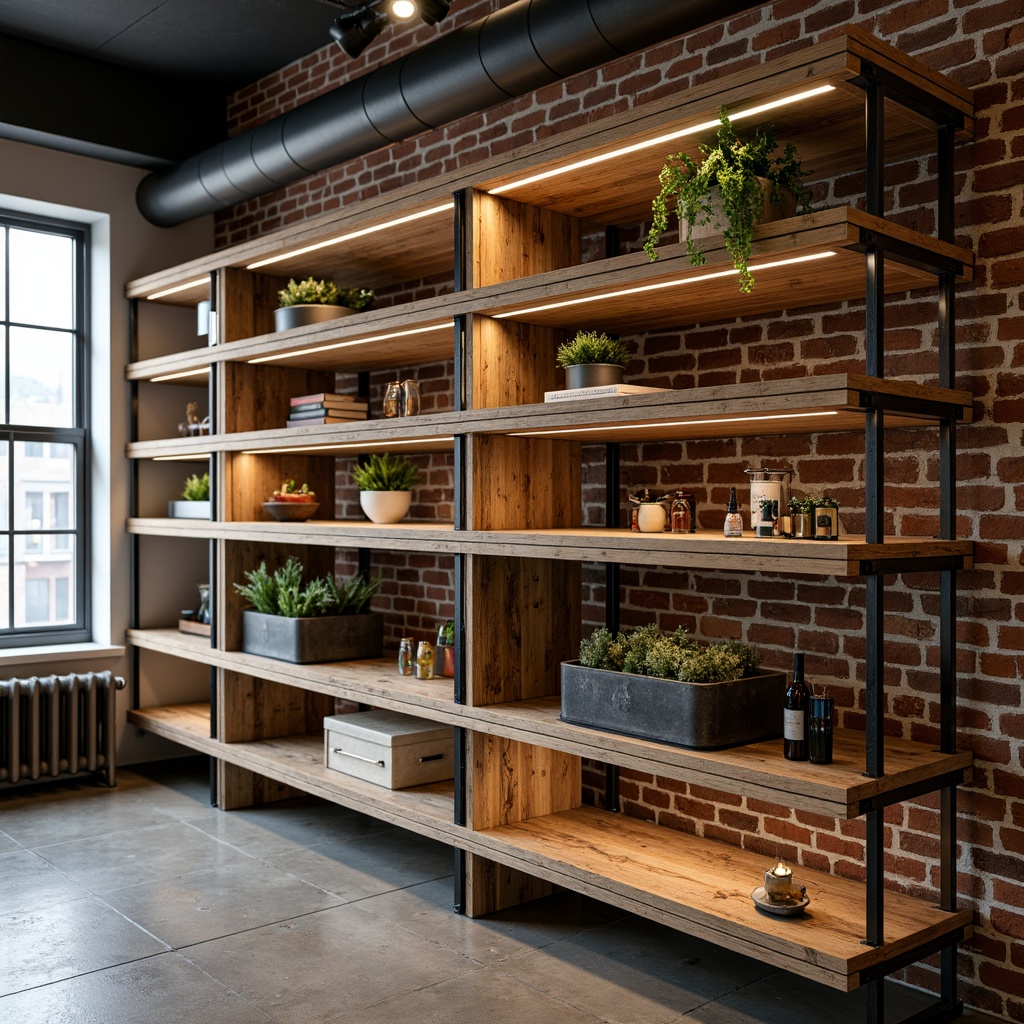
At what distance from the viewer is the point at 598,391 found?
3.21 metres

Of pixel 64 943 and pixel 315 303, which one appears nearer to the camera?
pixel 64 943

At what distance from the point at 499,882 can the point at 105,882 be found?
151 cm

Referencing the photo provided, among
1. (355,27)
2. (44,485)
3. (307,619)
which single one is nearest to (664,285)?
(355,27)

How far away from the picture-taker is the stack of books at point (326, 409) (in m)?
4.55

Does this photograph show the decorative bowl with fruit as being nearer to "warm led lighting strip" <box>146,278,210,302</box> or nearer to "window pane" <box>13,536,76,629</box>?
"warm led lighting strip" <box>146,278,210,302</box>

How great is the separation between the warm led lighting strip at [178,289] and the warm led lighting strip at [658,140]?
84.5 inches

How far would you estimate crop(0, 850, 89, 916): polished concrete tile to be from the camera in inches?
146

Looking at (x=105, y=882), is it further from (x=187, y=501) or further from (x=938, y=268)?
(x=938, y=268)

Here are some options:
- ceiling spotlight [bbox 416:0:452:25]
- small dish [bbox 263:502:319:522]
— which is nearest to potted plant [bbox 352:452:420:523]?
small dish [bbox 263:502:319:522]

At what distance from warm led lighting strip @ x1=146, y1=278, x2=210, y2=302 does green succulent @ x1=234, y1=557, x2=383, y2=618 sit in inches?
Answer: 56.9

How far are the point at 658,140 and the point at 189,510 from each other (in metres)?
3.35

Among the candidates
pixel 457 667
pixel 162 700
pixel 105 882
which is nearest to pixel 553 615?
pixel 457 667

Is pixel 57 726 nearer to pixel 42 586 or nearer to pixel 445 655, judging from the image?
pixel 42 586

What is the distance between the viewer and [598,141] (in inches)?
A: 121
